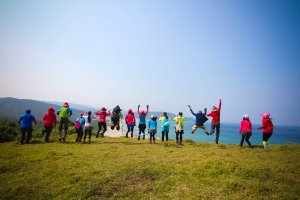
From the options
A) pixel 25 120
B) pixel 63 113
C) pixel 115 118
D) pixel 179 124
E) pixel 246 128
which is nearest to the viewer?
pixel 246 128

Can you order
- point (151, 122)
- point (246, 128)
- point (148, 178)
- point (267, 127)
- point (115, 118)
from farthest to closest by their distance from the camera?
point (115, 118)
point (151, 122)
point (246, 128)
point (267, 127)
point (148, 178)

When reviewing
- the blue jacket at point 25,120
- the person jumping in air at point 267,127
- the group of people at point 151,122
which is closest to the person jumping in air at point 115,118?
the group of people at point 151,122

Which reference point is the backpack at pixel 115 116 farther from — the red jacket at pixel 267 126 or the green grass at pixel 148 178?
the red jacket at pixel 267 126

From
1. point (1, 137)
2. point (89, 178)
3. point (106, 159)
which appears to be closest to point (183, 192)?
point (89, 178)

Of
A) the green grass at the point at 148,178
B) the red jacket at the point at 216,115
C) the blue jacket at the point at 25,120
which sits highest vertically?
the red jacket at the point at 216,115

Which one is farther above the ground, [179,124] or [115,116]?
[115,116]

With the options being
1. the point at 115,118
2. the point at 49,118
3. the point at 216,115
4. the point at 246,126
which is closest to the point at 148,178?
the point at 246,126

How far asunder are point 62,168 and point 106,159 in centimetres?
249

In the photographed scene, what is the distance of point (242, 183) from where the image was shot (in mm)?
7934

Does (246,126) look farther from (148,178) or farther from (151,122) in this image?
(148,178)

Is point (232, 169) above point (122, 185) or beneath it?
above

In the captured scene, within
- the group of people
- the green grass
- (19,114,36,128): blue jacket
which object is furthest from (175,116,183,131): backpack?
(19,114,36,128): blue jacket

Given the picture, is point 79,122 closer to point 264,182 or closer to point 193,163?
point 193,163

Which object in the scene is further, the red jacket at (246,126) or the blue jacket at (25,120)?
the blue jacket at (25,120)
